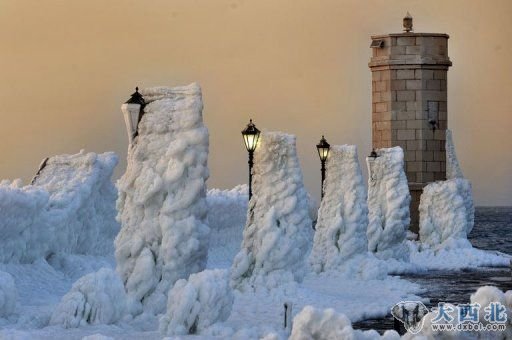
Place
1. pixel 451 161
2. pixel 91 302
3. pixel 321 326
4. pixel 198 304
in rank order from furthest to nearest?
pixel 451 161, pixel 91 302, pixel 198 304, pixel 321 326

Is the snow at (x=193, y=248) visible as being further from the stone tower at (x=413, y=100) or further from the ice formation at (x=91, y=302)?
the stone tower at (x=413, y=100)

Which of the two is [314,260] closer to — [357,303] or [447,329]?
[357,303]

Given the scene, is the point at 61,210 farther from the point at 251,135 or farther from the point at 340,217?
the point at 340,217

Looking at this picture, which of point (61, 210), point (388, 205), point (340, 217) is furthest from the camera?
point (388, 205)

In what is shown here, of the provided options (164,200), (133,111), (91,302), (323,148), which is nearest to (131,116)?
(133,111)

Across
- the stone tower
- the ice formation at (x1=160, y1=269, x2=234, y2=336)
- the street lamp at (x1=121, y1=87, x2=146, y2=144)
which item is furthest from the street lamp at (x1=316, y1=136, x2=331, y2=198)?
the stone tower

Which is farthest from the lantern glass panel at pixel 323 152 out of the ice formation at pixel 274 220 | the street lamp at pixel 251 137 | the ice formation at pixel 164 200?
the ice formation at pixel 164 200

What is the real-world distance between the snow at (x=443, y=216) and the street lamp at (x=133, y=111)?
82.8ft

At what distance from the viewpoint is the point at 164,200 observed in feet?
67.2

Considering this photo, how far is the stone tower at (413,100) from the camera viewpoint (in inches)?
2359

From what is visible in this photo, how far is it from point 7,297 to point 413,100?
138ft

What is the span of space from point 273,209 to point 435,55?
3530 cm

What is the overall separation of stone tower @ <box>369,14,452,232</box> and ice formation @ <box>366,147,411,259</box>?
21.8 meters

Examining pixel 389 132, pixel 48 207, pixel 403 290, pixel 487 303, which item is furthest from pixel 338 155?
pixel 389 132
